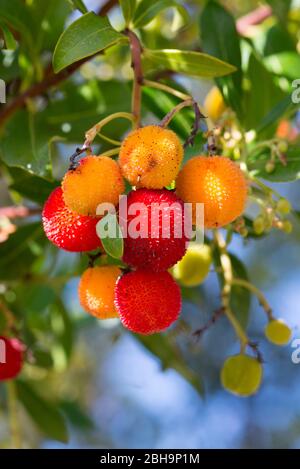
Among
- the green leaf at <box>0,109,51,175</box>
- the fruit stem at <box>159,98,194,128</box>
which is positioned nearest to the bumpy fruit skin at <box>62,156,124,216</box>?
the fruit stem at <box>159,98,194,128</box>

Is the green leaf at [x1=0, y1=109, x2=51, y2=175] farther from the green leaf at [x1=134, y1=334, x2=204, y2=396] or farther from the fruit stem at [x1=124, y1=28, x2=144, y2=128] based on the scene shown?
the green leaf at [x1=134, y1=334, x2=204, y2=396]

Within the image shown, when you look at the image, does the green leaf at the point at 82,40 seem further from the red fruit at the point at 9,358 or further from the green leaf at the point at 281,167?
the red fruit at the point at 9,358

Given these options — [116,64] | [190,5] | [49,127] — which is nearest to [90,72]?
[116,64]

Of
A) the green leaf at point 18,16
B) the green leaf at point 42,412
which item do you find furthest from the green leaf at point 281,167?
the green leaf at point 42,412

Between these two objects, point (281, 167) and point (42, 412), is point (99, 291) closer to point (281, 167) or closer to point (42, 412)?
point (281, 167)

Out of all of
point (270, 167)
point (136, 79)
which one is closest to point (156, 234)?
point (136, 79)

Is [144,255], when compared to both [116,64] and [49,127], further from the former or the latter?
[116,64]
